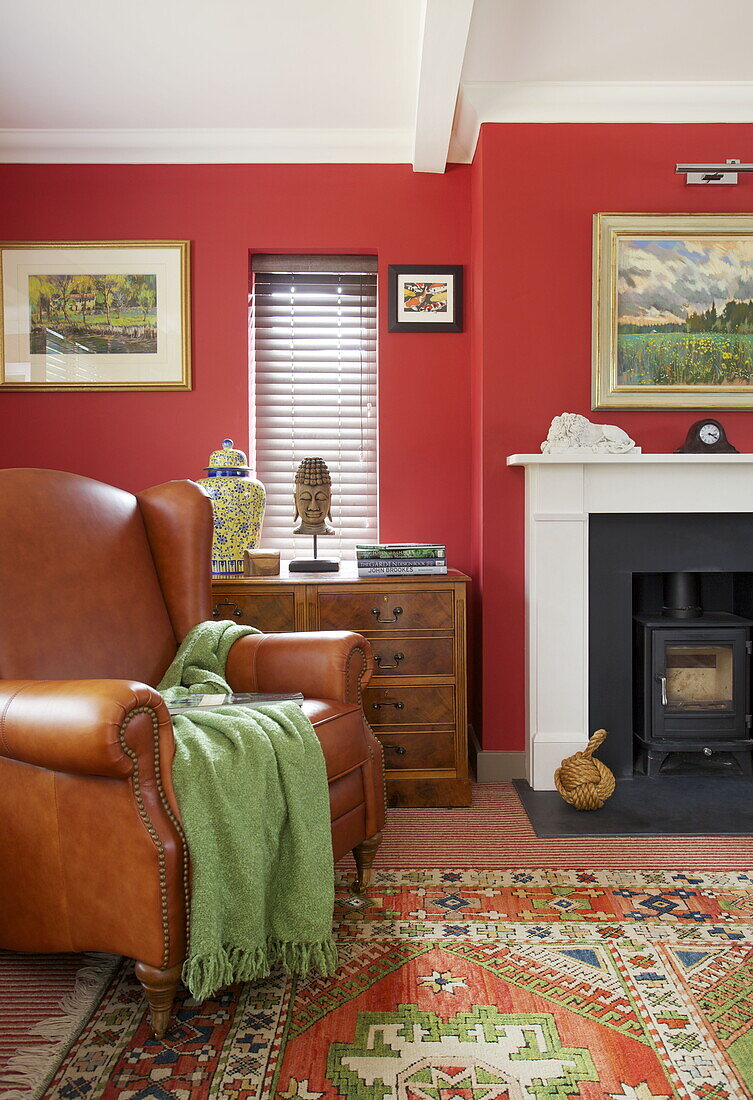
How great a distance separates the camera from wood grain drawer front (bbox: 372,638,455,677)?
279 cm

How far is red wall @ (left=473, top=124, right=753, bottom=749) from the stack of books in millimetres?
318

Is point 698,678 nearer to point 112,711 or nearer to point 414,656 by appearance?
point 414,656

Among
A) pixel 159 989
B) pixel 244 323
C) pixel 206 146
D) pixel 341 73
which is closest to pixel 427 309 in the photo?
pixel 244 323

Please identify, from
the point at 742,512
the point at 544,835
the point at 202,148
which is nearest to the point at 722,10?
the point at 742,512

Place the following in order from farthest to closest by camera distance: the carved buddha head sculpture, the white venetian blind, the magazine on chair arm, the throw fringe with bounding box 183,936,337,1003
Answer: the white venetian blind
the carved buddha head sculpture
the magazine on chair arm
the throw fringe with bounding box 183,936,337,1003

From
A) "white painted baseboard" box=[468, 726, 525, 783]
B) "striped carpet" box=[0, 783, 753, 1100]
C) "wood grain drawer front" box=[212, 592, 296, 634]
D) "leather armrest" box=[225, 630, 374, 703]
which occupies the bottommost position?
"striped carpet" box=[0, 783, 753, 1100]

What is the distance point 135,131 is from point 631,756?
10.6 feet

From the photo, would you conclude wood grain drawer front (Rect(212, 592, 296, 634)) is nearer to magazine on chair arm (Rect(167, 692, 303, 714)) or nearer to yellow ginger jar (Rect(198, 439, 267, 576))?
yellow ginger jar (Rect(198, 439, 267, 576))

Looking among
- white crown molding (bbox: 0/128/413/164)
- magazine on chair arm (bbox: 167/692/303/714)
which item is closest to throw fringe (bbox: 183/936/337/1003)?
magazine on chair arm (bbox: 167/692/303/714)

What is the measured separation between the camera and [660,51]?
271cm

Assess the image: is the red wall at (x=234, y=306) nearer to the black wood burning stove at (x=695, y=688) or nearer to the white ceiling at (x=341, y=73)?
the white ceiling at (x=341, y=73)

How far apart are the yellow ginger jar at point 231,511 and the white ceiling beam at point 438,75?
1.43m

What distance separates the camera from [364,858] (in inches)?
84.2

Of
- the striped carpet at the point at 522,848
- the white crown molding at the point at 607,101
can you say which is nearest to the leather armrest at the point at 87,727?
the striped carpet at the point at 522,848
